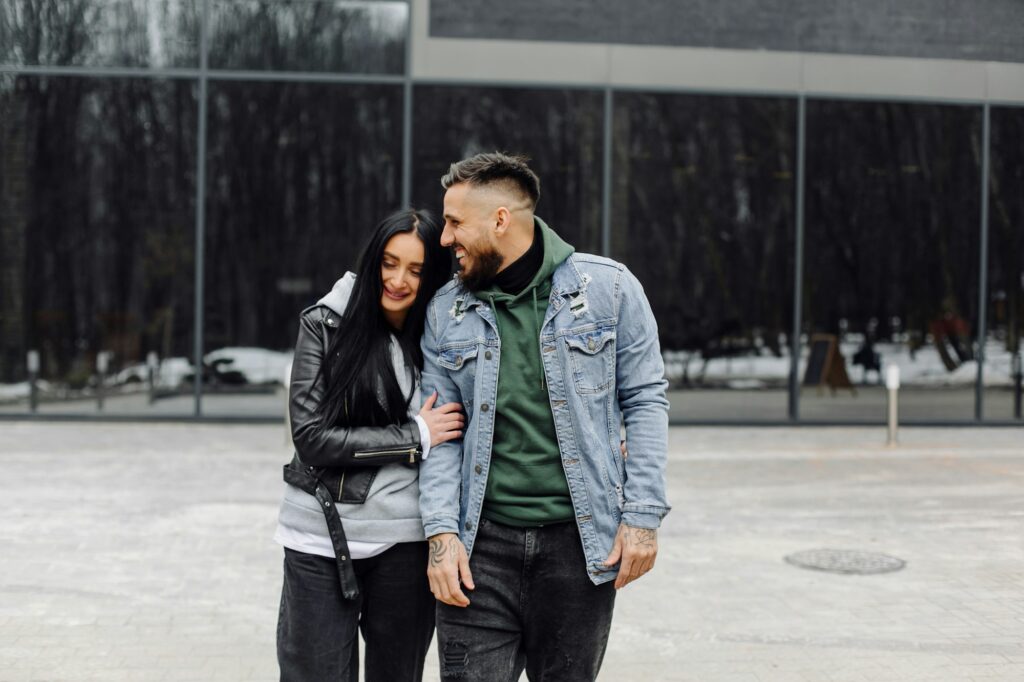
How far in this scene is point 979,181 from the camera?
611 inches

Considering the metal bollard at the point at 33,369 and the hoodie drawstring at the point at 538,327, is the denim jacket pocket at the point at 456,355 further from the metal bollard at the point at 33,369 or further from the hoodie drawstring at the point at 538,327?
the metal bollard at the point at 33,369

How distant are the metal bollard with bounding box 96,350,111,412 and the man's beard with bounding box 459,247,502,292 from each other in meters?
12.4

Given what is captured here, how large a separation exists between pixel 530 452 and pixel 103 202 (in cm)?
1258

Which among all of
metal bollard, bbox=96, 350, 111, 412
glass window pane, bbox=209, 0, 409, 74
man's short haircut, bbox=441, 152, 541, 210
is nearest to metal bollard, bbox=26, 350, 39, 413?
metal bollard, bbox=96, 350, 111, 412

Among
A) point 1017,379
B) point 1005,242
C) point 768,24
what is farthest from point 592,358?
point 1017,379

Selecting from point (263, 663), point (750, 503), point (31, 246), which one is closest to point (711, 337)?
point (750, 503)

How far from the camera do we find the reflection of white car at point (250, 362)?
48.4 ft

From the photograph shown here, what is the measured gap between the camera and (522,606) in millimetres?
3281

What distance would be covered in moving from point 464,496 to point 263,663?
99.5 inches

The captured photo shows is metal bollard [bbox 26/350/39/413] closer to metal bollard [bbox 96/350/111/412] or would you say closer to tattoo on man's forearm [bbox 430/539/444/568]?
metal bollard [bbox 96/350/111/412]

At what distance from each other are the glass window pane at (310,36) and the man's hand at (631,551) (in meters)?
12.3

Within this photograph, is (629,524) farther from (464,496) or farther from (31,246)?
(31,246)

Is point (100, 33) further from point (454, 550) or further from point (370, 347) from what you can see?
point (454, 550)

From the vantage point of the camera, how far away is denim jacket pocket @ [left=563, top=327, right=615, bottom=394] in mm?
3211
